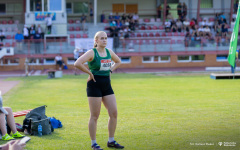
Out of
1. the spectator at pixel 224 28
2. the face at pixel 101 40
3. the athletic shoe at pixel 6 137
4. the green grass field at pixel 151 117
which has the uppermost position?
the face at pixel 101 40

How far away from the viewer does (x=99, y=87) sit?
7.87 m

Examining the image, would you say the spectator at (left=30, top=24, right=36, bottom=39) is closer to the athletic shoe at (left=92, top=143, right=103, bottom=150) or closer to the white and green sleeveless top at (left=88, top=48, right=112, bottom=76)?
the white and green sleeveless top at (left=88, top=48, right=112, bottom=76)

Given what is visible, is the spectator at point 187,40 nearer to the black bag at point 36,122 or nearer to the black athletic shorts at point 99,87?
the black bag at point 36,122

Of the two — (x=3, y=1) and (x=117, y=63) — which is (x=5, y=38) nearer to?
(x=3, y=1)

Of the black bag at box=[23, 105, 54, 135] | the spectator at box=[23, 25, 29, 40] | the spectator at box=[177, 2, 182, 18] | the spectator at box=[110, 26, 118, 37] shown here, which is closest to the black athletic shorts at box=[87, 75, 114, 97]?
the black bag at box=[23, 105, 54, 135]

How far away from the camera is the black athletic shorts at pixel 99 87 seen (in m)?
7.83

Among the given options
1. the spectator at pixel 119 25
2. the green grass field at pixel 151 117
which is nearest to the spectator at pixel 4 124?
the green grass field at pixel 151 117

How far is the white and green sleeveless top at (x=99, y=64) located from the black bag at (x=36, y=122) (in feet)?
6.87

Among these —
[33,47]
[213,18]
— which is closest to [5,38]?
[33,47]

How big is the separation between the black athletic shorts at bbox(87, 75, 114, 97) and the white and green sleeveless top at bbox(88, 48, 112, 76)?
0.28ft

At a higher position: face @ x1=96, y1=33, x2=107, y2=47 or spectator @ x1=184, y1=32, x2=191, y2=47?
face @ x1=96, y1=33, x2=107, y2=47

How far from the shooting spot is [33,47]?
3559cm

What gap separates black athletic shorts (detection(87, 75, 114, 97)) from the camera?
7828 millimetres

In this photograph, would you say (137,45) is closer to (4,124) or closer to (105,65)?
(4,124)
